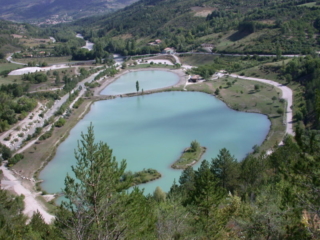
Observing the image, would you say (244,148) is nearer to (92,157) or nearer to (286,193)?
(286,193)

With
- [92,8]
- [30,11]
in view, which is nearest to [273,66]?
[92,8]

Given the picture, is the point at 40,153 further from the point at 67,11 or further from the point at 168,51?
the point at 67,11

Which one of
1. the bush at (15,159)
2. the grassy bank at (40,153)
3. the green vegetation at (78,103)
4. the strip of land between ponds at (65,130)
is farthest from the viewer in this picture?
the green vegetation at (78,103)

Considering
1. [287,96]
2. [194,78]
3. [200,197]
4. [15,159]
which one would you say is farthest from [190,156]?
[194,78]

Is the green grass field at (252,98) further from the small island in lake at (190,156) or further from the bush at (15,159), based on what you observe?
the bush at (15,159)

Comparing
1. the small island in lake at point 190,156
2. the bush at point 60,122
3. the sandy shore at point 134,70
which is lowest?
the small island in lake at point 190,156

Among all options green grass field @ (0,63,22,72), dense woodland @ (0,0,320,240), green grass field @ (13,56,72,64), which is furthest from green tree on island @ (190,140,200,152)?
green grass field @ (13,56,72,64)

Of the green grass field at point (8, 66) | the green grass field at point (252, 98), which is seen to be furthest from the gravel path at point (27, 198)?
the green grass field at point (8, 66)
